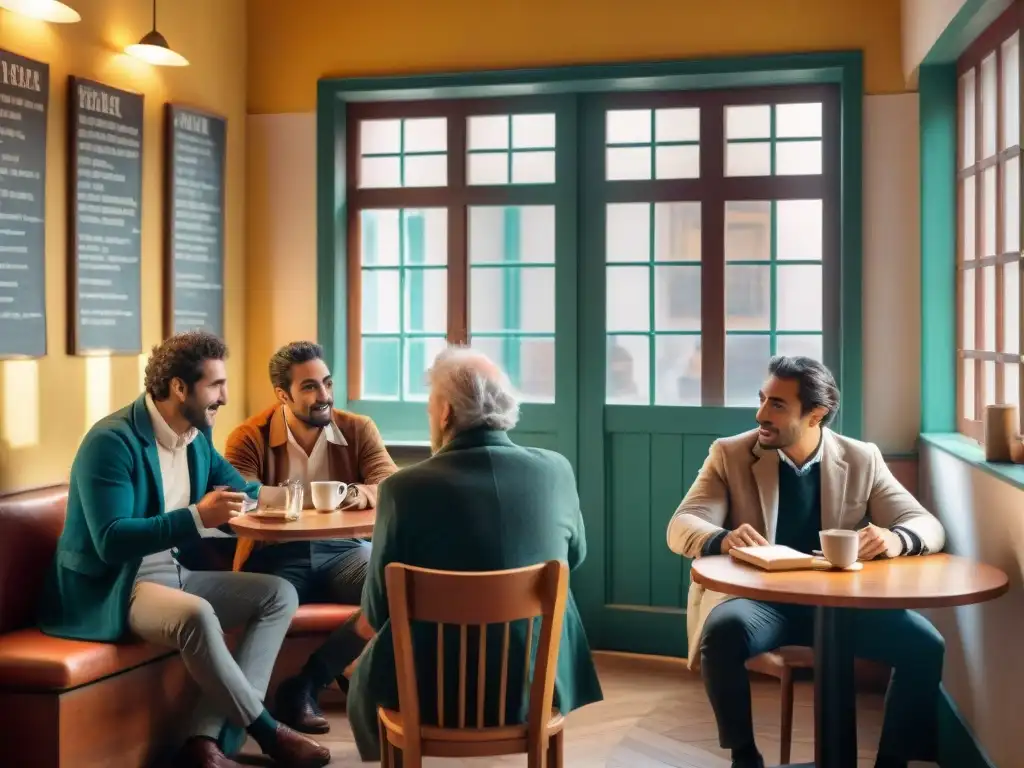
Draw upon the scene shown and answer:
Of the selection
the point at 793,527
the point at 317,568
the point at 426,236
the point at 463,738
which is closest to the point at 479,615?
the point at 463,738

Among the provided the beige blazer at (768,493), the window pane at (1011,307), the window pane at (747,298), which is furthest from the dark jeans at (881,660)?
the window pane at (747,298)

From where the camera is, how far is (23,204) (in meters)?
3.72

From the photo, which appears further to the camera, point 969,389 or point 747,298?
point 747,298

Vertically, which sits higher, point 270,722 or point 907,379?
point 907,379

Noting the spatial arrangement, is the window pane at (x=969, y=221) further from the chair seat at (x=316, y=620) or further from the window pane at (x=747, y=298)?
the chair seat at (x=316, y=620)

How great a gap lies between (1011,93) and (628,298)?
178 cm

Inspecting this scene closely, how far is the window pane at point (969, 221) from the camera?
4039mm

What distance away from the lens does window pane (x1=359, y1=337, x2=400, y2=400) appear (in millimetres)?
5137

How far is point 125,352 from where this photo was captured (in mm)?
4254

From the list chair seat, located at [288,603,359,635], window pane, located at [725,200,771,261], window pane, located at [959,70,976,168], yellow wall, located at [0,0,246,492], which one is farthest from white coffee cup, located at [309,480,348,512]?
window pane, located at [959,70,976,168]

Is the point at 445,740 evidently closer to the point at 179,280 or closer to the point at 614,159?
the point at 179,280

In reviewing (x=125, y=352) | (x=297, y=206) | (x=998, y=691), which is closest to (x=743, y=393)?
(x=998, y=691)

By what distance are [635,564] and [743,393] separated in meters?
0.85

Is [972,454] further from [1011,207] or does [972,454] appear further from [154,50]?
[154,50]
